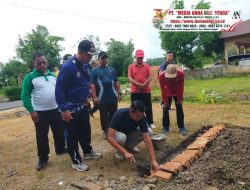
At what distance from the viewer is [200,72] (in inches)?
834

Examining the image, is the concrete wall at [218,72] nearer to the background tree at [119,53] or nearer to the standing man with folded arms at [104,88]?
the background tree at [119,53]

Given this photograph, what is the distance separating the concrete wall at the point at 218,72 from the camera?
19859 mm

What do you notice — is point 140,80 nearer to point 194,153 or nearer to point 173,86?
point 173,86

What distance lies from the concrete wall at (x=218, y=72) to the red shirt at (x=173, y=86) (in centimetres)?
1562

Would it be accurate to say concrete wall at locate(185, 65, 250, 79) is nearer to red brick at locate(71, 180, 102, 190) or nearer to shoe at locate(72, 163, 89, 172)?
shoe at locate(72, 163, 89, 172)

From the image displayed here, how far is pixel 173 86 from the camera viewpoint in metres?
5.60

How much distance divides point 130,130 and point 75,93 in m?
0.94

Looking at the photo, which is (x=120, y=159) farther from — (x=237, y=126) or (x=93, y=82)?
(x=237, y=126)

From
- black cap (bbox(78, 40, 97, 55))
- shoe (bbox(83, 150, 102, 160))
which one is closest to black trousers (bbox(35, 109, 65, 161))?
shoe (bbox(83, 150, 102, 160))

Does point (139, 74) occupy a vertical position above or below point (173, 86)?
above

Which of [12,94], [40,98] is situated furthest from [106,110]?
[12,94]

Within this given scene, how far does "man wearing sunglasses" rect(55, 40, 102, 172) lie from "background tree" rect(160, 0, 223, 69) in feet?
57.6

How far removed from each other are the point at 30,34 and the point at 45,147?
24113 millimetres

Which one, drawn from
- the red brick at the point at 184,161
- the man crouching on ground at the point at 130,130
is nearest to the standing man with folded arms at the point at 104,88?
the man crouching on ground at the point at 130,130
